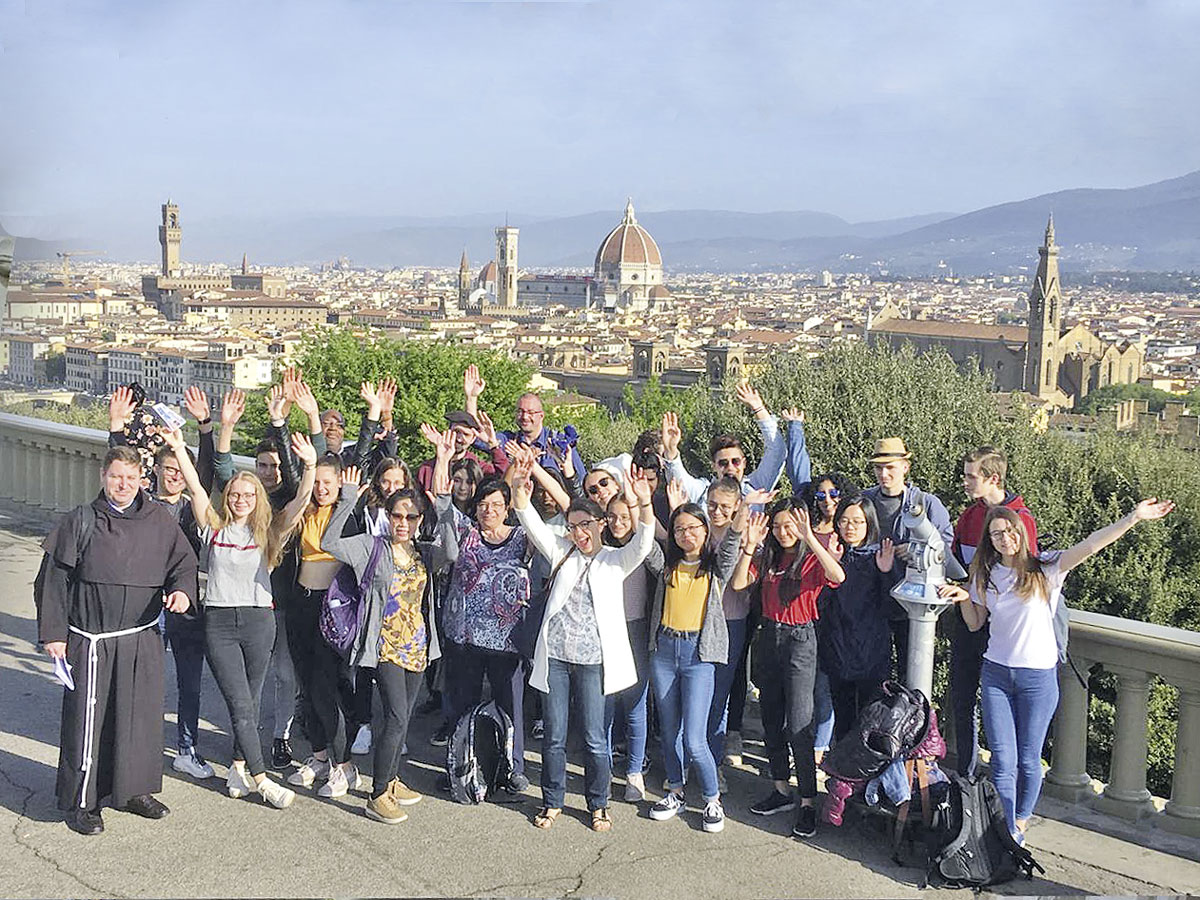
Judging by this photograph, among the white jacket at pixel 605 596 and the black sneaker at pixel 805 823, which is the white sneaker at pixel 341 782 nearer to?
the white jacket at pixel 605 596

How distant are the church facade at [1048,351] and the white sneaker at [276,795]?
9810 cm

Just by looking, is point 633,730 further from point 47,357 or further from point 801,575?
point 47,357

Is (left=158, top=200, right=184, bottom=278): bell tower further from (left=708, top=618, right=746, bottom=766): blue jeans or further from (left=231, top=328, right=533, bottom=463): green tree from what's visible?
(left=708, top=618, right=746, bottom=766): blue jeans

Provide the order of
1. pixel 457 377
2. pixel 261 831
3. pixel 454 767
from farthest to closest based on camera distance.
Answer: pixel 457 377
pixel 454 767
pixel 261 831

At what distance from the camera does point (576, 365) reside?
117500 millimetres

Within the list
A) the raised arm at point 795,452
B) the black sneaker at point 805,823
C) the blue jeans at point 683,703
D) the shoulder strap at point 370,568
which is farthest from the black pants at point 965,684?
the shoulder strap at point 370,568

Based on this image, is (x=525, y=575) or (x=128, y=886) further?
(x=525, y=575)

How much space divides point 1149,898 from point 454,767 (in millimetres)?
2011

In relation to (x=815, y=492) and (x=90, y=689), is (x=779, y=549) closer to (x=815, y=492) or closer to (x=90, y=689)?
(x=815, y=492)

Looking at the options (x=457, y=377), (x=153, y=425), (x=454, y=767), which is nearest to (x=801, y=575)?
(x=454, y=767)

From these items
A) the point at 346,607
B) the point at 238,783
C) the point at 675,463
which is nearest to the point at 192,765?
the point at 238,783

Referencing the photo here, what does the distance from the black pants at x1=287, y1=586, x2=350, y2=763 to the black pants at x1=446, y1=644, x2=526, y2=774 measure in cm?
37

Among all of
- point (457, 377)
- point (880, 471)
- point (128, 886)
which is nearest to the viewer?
point (128, 886)

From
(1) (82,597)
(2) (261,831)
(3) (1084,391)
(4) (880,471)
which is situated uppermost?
(4) (880,471)
